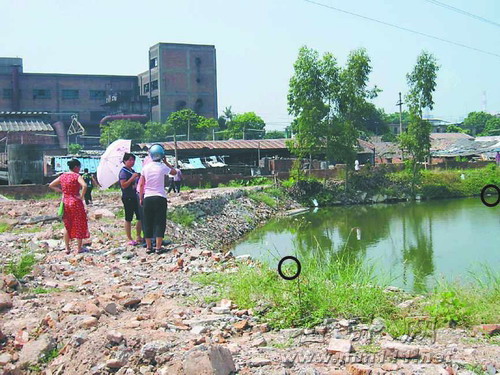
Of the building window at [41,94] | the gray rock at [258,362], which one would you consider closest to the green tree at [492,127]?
the building window at [41,94]

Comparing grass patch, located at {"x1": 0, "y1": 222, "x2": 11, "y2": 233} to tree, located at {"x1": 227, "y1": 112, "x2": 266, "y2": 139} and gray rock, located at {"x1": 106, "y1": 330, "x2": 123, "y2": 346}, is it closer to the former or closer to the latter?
gray rock, located at {"x1": 106, "y1": 330, "x2": 123, "y2": 346}

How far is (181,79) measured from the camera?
2441 inches

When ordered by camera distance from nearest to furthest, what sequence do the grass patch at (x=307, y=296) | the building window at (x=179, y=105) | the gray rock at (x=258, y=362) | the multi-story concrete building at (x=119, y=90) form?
1. the gray rock at (x=258, y=362)
2. the grass patch at (x=307, y=296)
3. the multi-story concrete building at (x=119, y=90)
4. the building window at (x=179, y=105)

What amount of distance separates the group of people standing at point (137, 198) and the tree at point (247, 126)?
159 feet

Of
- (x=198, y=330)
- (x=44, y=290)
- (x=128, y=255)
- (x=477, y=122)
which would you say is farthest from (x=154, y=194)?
(x=477, y=122)

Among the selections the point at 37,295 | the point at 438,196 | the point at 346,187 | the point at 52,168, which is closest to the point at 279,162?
the point at 346,187

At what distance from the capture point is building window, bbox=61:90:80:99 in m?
61.1

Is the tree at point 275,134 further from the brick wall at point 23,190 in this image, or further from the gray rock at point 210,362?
the gray rock at point 210,362

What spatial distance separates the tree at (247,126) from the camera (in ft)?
192

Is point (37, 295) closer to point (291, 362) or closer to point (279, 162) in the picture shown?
point (291, 362)

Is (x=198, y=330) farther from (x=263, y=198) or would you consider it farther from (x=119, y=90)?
(x=119, y=90)

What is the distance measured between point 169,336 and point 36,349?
1.18m

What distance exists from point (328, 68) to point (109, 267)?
27.4 metres

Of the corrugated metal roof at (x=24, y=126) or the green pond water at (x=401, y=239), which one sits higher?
the corrugated metal roof at (x=24, y=126)
